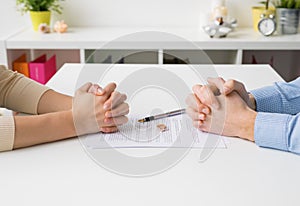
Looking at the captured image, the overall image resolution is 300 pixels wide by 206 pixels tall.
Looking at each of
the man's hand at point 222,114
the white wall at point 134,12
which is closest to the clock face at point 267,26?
the white wall at point 134,12

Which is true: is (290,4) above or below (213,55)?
above

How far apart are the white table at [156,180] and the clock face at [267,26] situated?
5.35ft

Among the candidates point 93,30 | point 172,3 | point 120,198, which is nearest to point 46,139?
point 120,198

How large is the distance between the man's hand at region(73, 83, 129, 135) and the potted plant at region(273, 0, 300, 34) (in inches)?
67.8

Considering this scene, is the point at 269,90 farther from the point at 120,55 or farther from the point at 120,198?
the point at 120,55

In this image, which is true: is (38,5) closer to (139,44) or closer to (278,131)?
(139,44)

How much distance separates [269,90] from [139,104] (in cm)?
33

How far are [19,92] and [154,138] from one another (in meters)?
0.41

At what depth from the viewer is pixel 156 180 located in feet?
2.22

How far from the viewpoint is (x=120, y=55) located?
85.5 inches

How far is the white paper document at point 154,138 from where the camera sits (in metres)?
0.81

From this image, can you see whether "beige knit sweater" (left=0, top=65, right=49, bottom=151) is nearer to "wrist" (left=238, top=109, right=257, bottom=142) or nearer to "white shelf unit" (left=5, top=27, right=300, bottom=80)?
"wrist" (left=238, top=109, right=257, bottom=142)

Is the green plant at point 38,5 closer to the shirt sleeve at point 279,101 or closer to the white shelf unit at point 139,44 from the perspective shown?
the white shelf unit at point 139,44

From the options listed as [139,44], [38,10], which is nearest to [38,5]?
[38,10]
